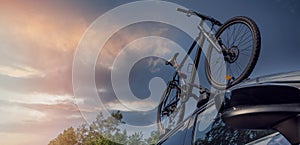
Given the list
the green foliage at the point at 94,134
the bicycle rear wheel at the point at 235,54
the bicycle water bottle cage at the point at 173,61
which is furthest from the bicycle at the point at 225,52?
the green foliage at the point at 94,134

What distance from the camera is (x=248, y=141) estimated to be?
1243 mm

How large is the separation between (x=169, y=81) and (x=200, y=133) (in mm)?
3220

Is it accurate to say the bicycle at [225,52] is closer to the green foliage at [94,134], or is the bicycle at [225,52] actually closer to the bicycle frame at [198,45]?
the bicycle frame at [198,45]

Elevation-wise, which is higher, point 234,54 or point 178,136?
point 234,54

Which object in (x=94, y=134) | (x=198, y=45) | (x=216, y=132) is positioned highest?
(x=94, y=134)

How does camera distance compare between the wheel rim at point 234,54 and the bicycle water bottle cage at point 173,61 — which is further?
the bicycle water bottle cage at point 173,61

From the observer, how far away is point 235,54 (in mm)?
2914

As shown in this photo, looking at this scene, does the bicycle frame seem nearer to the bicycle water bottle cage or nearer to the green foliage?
the bicycle water bottle cage

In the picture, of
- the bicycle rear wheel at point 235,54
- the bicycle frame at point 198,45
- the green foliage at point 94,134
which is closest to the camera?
the bicycle rear wheel at point 235,54

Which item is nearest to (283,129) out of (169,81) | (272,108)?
(272,108)

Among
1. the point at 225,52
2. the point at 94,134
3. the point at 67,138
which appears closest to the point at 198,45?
the point at 225,52

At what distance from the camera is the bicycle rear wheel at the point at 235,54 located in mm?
2688

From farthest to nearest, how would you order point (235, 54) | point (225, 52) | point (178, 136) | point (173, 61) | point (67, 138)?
point (67, 138), point (173, 61), point (225, 52), point (235, 54), point (178, 136)

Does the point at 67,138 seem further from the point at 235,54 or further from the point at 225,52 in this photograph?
Answer: the point at 235,54
